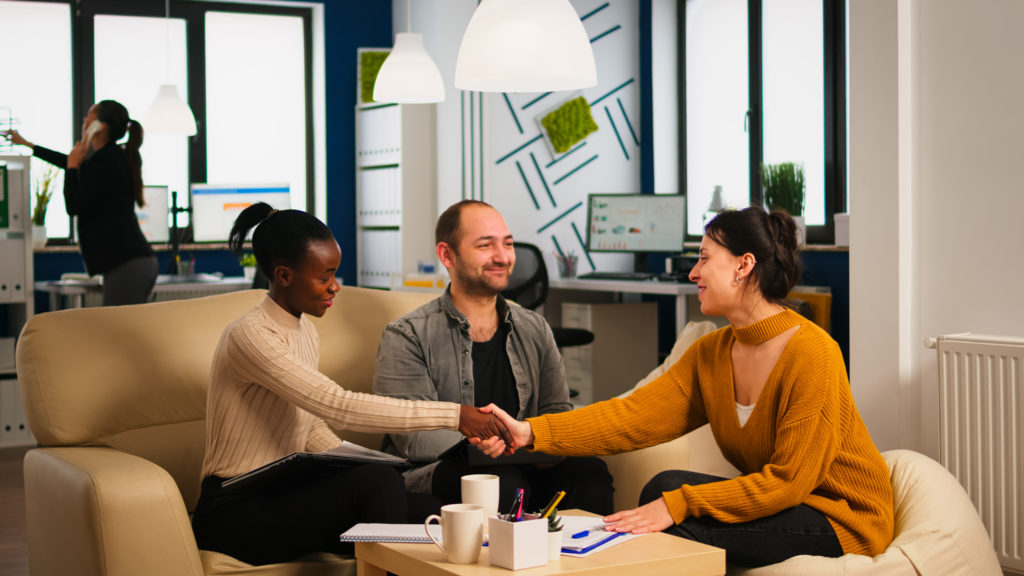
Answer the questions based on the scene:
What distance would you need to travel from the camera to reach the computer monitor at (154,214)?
6527 millimetres

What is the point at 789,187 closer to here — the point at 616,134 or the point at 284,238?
the point at 616,134

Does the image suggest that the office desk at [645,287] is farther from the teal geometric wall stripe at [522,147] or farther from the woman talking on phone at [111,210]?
the woman talking on phone at [111,210]

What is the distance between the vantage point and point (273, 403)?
229 centimetres

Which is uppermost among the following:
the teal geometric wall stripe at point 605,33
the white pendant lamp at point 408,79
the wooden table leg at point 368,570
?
the teal geometric wall stripe at point 605,33

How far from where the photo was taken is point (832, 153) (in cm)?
551

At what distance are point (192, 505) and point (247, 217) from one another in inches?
29.7

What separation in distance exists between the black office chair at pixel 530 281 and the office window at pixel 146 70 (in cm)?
255

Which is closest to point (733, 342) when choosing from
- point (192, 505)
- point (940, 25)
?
point (192, 505)

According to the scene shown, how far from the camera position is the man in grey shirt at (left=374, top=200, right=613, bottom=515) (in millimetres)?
2502

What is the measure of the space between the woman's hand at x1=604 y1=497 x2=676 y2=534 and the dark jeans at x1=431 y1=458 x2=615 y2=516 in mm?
422

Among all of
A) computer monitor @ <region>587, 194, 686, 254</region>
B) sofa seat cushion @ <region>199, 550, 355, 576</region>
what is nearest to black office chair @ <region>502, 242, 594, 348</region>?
computer monitor @ <region>587, 194, 686, 254</region>

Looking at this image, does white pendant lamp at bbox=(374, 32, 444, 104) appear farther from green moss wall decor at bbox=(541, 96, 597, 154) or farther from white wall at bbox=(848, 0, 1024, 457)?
green moss wall decor at bbox=(541, 96, 597, 154)

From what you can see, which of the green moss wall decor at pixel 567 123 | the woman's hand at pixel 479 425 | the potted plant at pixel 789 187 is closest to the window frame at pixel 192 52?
the green moss wall decor at pixel 567 123

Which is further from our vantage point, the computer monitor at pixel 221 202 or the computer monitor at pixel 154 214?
the computer monitor at pixel 221 202
